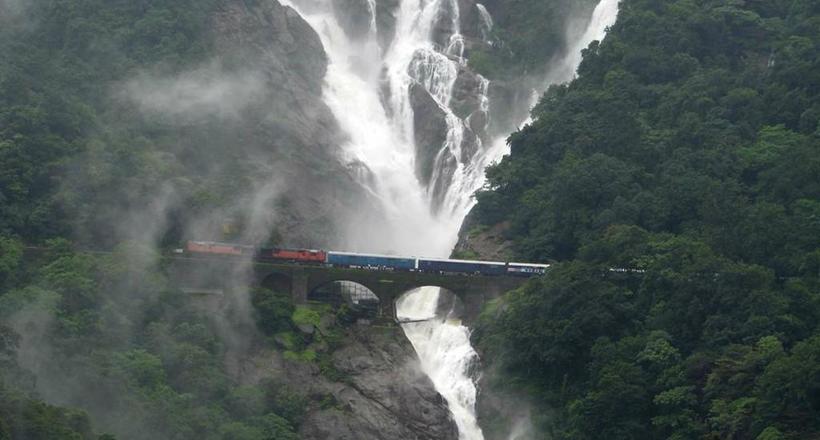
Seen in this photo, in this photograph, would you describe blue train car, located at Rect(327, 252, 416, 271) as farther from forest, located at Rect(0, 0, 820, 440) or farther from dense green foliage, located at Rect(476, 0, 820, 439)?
dense green foliage, located at Rect(476, 0, 820, 439)

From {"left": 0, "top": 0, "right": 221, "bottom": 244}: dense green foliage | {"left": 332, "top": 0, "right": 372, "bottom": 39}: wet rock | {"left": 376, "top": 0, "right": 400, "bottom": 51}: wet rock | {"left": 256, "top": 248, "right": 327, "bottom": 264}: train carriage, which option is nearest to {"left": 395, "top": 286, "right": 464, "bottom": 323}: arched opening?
{"left": 256, "top": 248, "right": 327, "bottom": 264}: train carriage

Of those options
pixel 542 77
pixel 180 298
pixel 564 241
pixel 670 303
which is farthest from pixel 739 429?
pixel 542 77

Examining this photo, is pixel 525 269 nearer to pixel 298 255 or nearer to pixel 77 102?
pixel 298 255

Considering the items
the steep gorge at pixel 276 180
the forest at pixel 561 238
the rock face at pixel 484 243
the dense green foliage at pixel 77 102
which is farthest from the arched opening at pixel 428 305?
the dense green foliage at pixel 77 102

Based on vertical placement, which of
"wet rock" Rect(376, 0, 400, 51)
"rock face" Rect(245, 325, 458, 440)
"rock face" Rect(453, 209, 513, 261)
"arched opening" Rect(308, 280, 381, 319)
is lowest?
"rock face" Rect(245, 325, 458, 440)

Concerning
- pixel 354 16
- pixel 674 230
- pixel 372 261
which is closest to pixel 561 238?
pixel 674 230

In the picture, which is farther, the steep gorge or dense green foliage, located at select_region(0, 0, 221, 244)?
dense green foliage, located at select_region(0, 0, 221, 244)
